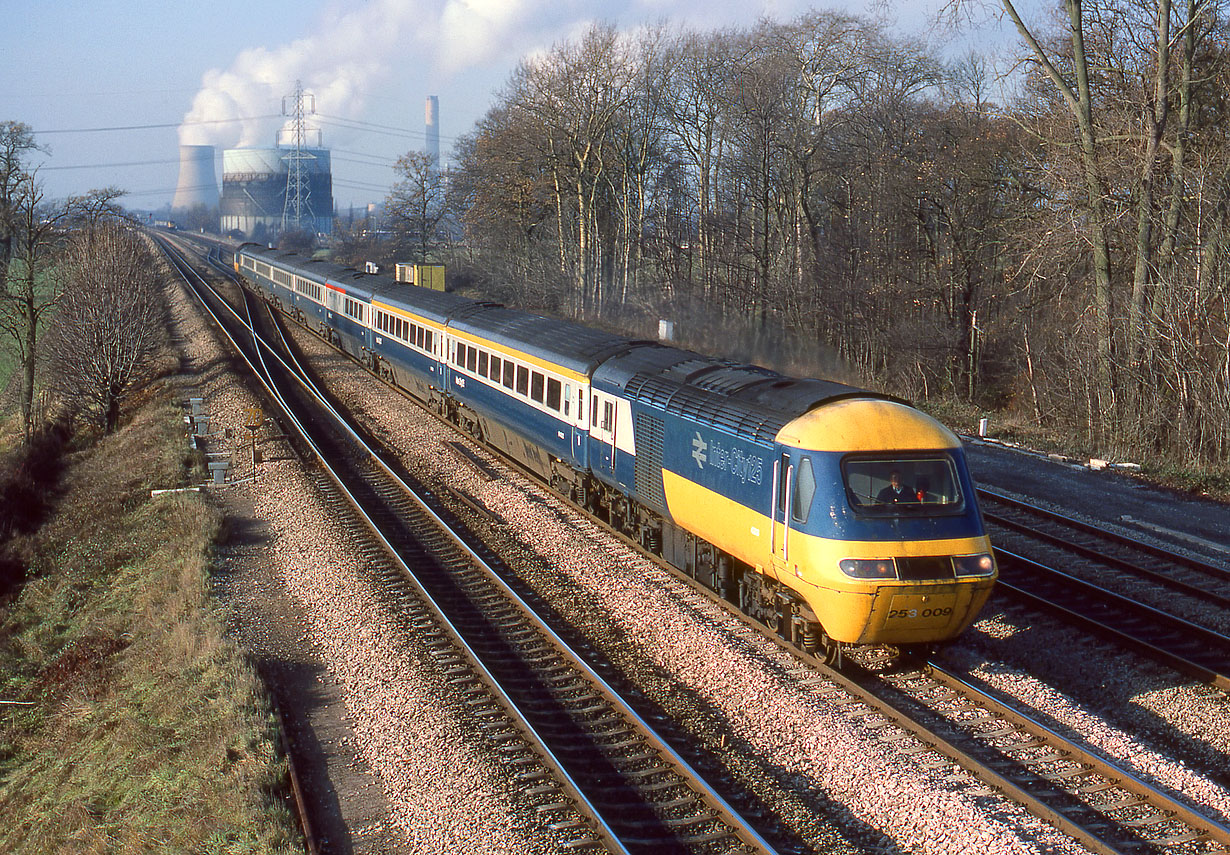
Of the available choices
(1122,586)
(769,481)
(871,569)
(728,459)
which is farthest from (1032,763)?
(1122,586)

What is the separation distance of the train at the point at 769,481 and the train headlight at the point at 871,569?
0.01 metres

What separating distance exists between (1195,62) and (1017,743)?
19188 mm

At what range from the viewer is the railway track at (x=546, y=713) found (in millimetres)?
7531

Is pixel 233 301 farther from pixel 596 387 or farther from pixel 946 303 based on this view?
pixel 596 387

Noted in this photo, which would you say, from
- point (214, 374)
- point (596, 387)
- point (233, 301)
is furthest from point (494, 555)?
point (233, 301)

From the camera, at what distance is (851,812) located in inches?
305

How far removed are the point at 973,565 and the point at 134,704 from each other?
9267 mm

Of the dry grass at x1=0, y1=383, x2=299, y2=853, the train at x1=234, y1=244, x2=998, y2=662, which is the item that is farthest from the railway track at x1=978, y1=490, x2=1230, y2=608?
the dry grass at x1=0, y1=383, x2=299, y2=853

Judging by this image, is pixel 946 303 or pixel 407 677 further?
pixel 946 303

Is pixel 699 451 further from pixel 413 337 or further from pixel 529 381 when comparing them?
pixel 413 337

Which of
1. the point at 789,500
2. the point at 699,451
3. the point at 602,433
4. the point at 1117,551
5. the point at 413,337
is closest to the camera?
the point at 789,500

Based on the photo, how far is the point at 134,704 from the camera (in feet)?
37.8

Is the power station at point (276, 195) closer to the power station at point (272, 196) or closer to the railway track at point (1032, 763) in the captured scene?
the power station at point (272, 196)

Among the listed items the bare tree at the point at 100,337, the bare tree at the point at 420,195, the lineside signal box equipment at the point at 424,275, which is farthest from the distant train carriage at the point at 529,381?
the bare tree at the point at 420,195
